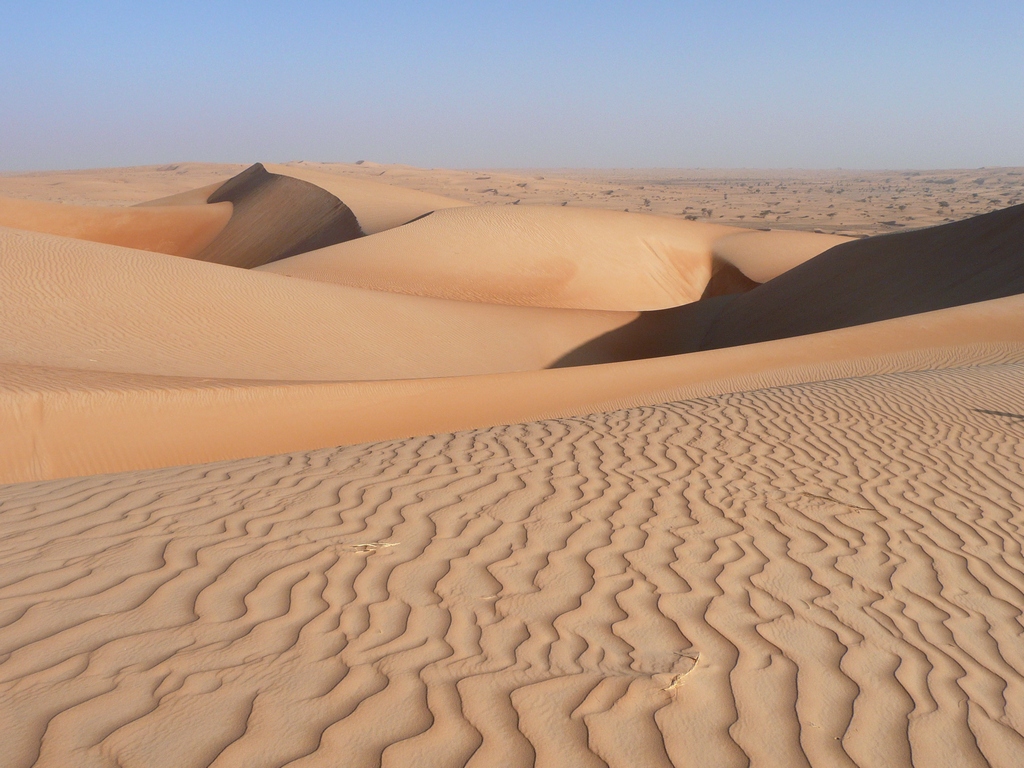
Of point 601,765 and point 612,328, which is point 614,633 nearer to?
point 601,765

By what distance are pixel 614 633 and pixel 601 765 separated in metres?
0.91

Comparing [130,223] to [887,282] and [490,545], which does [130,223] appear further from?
[490,545]

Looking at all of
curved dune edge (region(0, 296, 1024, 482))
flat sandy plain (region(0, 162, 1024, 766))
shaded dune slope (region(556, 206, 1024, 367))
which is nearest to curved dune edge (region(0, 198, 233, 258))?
flat sandy plain (region(0, 162, 1024, 766))

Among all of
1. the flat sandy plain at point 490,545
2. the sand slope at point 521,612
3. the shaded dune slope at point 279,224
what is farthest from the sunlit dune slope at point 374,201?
the sand slope at point 521,612

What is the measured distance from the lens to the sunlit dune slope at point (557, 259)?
65.1 feet

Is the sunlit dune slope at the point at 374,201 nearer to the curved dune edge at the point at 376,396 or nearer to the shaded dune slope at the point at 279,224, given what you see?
the shaded dune slope at the point at 279,224

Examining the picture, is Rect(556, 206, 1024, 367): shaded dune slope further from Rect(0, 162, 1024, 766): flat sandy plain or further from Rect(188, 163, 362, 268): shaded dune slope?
Rect(188, 163, 362, 268): shaded dune slope

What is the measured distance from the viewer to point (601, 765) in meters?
2.45

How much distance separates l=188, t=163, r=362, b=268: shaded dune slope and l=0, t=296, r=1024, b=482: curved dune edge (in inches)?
604

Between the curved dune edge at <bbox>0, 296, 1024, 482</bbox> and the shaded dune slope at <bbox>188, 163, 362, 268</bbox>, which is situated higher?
the curved dune edge at <bbox>0, 296, 1024, 482</bbox>

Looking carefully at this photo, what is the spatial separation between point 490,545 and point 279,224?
1014 inches

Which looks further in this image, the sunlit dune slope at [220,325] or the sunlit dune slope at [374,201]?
the sunlit dune slope at [374,201]

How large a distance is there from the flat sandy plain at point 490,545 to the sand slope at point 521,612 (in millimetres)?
18

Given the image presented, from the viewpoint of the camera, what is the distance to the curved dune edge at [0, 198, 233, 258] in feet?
87.4
